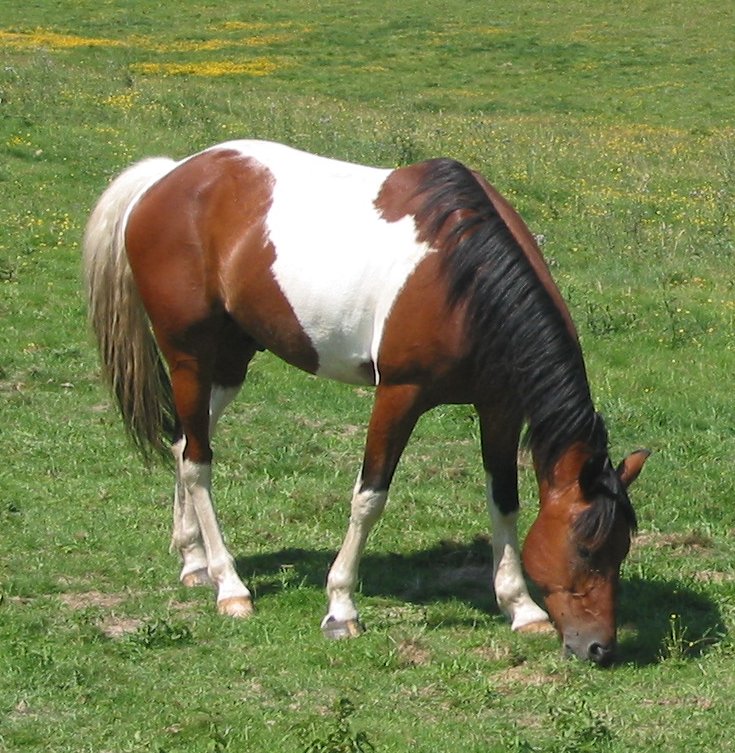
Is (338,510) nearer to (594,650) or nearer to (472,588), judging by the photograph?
(472,588)

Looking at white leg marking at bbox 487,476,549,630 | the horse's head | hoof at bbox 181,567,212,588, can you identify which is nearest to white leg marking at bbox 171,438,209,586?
hoof at bbox 181,567,212,588

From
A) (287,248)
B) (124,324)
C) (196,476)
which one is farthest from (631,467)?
(124,324)

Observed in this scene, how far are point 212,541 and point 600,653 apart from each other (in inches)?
87.9

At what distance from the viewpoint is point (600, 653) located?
6160 millimetres

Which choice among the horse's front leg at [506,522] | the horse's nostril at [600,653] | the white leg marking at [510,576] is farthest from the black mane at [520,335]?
the horse's nostril at [600,653]

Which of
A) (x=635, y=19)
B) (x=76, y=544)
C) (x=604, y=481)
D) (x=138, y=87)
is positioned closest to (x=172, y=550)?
(x=76, y=544)

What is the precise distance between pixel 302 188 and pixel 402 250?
83 cm

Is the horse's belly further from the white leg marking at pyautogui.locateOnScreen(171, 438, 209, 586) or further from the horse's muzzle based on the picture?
the horse's muzzle

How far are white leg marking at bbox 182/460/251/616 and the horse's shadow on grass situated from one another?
0.91ft

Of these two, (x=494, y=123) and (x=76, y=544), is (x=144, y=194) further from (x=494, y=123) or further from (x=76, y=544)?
(x=494, y=123)

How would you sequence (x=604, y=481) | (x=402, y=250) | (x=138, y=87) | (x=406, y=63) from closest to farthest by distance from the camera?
(x=604, y=481) → (x=402, y=250) → (x=138, y=87) → (x=406, y=63)

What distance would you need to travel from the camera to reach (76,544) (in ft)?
25.9

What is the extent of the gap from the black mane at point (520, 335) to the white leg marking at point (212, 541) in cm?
171

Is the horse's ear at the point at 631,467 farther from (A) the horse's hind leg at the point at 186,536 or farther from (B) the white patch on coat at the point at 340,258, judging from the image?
(A) the horse's hind leg at the point at 186,536
